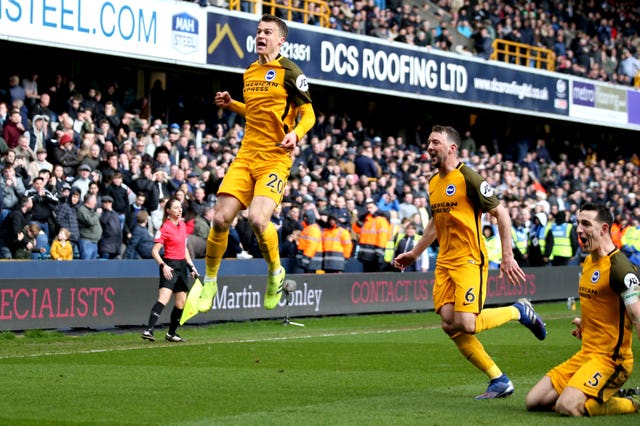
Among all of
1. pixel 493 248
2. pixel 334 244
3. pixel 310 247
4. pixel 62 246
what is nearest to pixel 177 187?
pixel 310 247

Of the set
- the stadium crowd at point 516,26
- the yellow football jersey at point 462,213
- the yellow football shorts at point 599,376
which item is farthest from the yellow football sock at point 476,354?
the stadium crowd at point 516,26

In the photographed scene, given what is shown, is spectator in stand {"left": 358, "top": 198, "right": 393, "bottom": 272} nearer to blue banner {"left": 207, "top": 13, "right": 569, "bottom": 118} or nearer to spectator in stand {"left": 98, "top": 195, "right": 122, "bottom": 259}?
blue banner {"left": 207, "top": 13, "right": 569, "bottom": 118}

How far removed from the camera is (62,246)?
19.0 meters

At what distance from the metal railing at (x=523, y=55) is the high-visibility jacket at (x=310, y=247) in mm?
15858

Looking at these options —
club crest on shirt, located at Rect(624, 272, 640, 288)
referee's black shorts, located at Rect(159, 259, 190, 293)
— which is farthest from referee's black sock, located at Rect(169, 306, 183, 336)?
club crest on shirt, located at Rect(624, 272, 640, 288)

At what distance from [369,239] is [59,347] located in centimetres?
1018

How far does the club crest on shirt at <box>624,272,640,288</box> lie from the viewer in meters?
8.62

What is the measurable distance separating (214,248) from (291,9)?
18.3m

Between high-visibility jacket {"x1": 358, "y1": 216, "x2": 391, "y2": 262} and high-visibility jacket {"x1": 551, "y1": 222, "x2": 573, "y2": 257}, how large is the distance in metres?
5.97

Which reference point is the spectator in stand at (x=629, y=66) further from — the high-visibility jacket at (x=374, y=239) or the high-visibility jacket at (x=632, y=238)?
the high-visibility jacket at (x=374, y=239)

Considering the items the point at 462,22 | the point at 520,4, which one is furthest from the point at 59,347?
the point at 520,4

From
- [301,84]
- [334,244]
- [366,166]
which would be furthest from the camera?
[366,166]

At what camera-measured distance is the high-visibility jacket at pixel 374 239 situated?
24.3 m

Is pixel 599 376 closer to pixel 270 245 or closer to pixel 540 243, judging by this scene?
pixel 270 245
